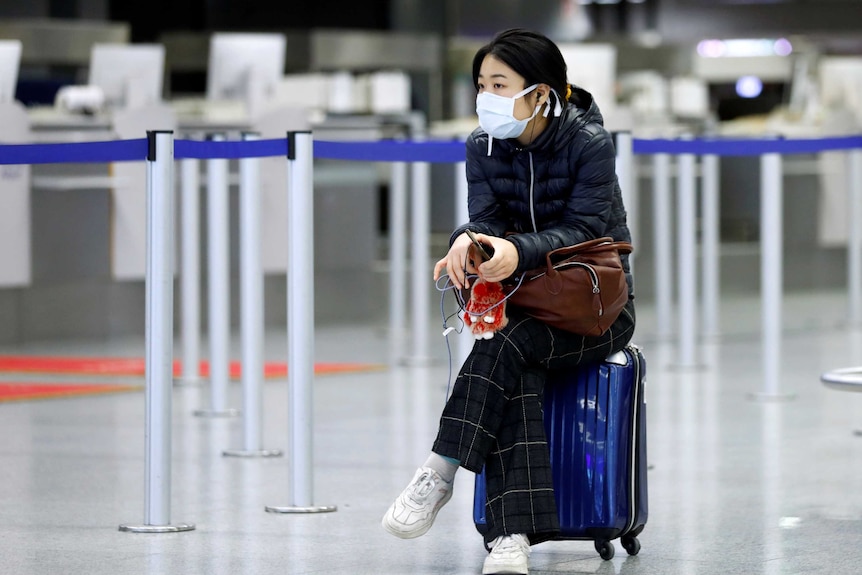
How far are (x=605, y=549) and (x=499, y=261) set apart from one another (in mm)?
674

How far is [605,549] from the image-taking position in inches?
120

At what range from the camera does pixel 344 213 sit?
8812mm

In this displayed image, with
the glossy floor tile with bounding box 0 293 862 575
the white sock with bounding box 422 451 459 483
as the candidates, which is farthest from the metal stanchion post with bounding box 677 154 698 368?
the white sock with bounding box 422 451 459 483

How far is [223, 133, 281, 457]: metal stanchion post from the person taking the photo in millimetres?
4336

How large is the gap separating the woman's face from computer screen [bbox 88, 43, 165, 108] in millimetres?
5689

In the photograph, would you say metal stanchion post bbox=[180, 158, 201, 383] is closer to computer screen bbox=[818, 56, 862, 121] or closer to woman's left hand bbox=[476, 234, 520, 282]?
woman's left hand bbox=[476, 234, 520, 282]

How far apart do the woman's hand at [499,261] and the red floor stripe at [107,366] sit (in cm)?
358

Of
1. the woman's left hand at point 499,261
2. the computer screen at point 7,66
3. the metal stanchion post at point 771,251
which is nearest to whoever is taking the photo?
the woman's left hand at point 499,261

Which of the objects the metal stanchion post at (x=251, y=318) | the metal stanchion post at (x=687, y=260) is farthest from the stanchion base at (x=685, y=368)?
the metal stanchion post at (x=251, y=318)

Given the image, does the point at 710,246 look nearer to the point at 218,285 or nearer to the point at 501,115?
the point at 218,285

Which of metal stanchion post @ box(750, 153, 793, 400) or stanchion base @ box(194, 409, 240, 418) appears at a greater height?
metal stanchion post @ box(750, 153, 793, 400)

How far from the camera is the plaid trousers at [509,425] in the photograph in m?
2.84

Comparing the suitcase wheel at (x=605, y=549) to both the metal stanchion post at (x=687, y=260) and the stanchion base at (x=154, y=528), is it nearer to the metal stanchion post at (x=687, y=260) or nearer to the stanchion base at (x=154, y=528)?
the stanchion base at (x=154, y=528)

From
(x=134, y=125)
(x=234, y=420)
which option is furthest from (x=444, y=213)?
(x=234, y=420)
